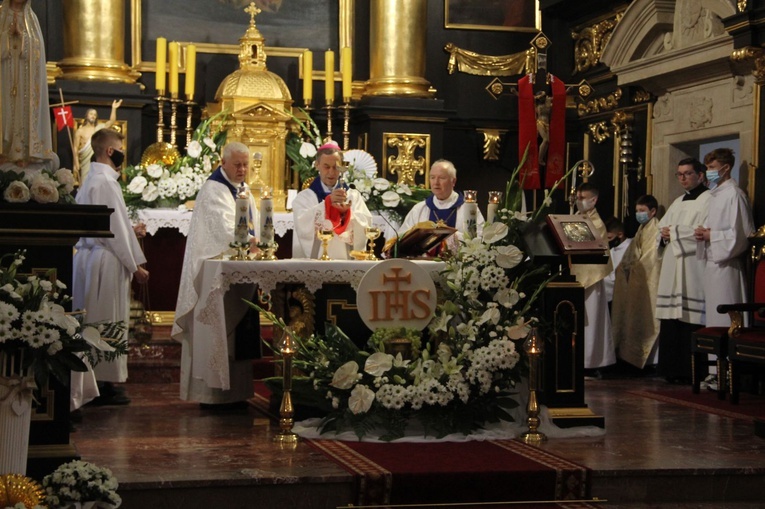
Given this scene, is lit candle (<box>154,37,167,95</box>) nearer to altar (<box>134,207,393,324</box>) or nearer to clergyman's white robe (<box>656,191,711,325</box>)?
altar (<box>134,207,393,324</box>)

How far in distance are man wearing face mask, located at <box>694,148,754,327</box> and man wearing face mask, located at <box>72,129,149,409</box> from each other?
168 inches

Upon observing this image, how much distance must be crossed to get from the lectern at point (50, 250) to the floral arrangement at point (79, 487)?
964 mm

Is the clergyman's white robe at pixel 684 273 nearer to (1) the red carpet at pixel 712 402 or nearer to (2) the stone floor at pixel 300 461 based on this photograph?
(1) the red carpet at pixel 712 402

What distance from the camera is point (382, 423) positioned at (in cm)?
678

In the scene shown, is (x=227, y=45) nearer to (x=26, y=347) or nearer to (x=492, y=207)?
(x=492, y=207)

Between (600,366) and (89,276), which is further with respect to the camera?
(600,366)

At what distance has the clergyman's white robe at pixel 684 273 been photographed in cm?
976

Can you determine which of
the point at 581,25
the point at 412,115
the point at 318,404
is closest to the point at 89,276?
the point at 318,404

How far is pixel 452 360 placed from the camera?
688 centimetres

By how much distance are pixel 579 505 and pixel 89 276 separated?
3593mm

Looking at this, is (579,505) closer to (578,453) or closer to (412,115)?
(578,453)

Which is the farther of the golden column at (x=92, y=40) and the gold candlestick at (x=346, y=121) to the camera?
the gold candlestick at (x=346, y=121)

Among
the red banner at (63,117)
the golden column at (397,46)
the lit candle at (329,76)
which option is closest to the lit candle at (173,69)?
the red banner at (63,117)

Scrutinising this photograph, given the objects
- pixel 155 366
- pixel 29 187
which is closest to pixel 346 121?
pixel 155 366
